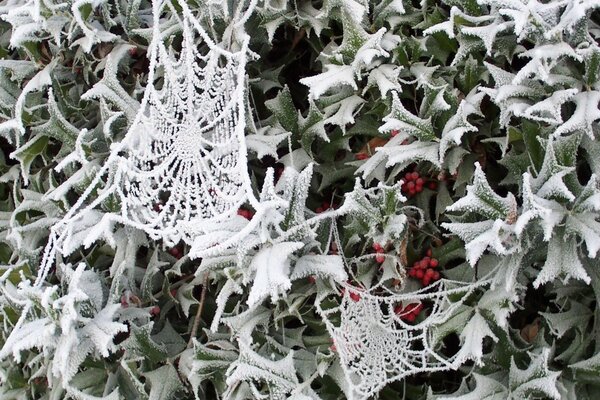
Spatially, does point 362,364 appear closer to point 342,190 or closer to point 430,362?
point 430,362

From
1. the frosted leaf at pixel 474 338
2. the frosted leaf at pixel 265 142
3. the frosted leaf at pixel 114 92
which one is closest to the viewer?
the frosted leaf at pixel 474 338

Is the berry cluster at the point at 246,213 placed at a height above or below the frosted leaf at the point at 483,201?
below

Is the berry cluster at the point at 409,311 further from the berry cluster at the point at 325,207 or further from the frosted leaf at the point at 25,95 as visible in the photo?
the frosted leaf at the point at 25,95

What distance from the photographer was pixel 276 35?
1613 mm

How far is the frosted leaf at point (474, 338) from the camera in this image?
118 cm

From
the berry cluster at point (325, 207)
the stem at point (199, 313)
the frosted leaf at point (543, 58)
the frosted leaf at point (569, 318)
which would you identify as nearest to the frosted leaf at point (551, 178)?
the frosted leaf at point (543, 58)

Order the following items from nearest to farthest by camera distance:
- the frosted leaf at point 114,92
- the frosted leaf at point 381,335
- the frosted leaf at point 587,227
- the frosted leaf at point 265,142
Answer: the frosted leaf at point 587,227
the frosted leaf at point 381,335
the frosted leaf at point 265,142
the frosted leaf at point 114,92

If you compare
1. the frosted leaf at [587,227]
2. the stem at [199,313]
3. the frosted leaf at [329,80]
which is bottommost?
the stem at [199,313]

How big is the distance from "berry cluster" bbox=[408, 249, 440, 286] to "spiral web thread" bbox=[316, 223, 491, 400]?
2 centimetres

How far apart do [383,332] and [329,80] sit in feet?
1.59

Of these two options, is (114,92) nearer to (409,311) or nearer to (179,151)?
(179,151)

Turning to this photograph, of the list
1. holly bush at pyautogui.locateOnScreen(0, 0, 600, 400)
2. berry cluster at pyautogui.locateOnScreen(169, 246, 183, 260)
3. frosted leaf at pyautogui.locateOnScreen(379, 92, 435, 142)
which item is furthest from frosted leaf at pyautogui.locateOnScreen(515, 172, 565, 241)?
berry cluster at pyautogui.locateOnScreen(169, 246, 183, 260)

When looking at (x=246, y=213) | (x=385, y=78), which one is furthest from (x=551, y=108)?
(x=246, y=213)

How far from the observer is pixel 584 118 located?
115 cm
